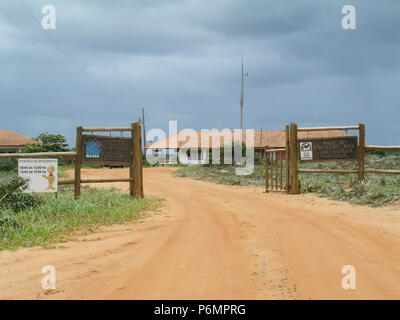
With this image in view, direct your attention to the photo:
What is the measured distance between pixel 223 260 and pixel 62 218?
172 inches

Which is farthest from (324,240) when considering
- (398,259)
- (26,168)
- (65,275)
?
(26,168)

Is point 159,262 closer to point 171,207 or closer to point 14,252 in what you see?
point 14,252

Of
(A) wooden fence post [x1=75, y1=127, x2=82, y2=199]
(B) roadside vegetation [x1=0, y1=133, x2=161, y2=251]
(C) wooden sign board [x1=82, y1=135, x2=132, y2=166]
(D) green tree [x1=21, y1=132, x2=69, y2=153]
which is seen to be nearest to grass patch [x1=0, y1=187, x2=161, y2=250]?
(B) roadside vegetation [x1=0, y1=133, x2=161, y2=251]

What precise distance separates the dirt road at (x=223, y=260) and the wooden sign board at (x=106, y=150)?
3.34 metres

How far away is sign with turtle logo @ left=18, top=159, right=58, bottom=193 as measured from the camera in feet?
32.9

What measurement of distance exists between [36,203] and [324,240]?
6408 millimetres

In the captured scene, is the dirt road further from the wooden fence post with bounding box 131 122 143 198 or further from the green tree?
the green tree

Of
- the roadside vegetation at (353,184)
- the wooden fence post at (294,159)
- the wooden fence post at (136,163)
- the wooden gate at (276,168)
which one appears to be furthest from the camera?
the wooden gate at (276,168)

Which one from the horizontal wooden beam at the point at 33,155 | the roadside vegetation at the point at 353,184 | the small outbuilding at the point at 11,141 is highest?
the small outbuilding at the point at 11,141

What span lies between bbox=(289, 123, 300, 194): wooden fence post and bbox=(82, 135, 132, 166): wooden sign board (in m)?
5.32

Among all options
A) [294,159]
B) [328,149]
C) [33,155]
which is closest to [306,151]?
[294,159]

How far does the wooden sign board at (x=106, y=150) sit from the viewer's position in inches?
446

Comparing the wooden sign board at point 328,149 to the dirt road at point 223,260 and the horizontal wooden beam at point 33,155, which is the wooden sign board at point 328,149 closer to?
the dirt road at point 223,260

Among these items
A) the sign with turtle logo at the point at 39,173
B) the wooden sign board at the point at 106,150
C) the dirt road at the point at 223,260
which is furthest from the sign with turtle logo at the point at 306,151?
the sign with turtle logo at the point at 39,173
